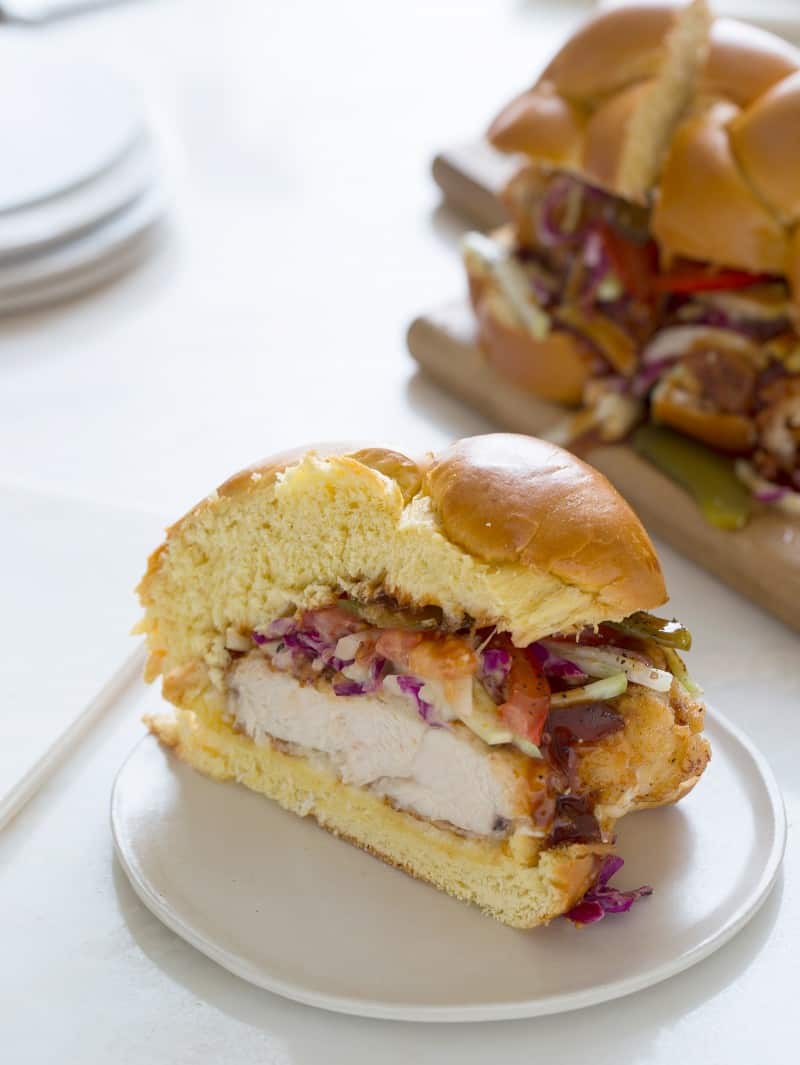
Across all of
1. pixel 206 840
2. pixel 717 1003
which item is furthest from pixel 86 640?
pixel 717 1003

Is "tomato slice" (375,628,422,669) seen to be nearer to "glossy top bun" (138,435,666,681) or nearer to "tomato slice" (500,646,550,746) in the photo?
"glossy top bun" (138,435,666,681)

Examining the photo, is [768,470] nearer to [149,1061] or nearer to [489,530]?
[489,530]

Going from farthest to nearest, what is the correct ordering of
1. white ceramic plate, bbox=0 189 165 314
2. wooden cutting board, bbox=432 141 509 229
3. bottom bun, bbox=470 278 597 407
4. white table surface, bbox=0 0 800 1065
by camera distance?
wooden cutting board, bbox=432 141 509 229, white ceramic plate, bbox=0 189 165 314, bottom bun, bbox=470 278 597 407, white table surface, bbox=0 0 800 1065

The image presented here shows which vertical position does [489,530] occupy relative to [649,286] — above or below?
above

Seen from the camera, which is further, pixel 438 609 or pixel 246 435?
pixel 246 435

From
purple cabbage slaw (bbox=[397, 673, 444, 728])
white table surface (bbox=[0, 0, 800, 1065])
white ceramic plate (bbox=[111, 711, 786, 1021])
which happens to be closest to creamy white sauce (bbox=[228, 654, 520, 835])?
purple cabbage slaw (bbox=[397, 673, 444, 728])

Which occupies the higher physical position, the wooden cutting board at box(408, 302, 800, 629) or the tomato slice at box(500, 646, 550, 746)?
the tomato slice at box(500, 646, 550, 746)

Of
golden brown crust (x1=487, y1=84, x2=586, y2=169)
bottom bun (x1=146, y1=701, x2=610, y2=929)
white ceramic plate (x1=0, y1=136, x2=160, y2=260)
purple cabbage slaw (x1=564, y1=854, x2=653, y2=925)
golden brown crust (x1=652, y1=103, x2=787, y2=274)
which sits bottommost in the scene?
purple cabbage slaw (x1=564, y1=854, x2=653, y2=925)
